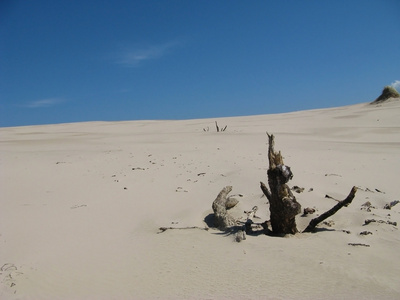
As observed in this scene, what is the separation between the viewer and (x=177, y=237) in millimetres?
4074

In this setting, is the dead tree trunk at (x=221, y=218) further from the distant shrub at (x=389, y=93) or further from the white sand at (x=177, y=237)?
the distant shrub at (x=389, y=93)

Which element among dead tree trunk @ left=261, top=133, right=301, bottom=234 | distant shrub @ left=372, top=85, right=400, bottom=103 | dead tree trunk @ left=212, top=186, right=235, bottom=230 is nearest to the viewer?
dead tree trunk @ left=261, top=133, right=301, bottom=234

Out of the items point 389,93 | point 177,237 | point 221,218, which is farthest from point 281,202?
point 389,93

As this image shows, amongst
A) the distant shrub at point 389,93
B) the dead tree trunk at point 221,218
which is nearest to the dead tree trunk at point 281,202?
the dead tree trunk at point 221,218

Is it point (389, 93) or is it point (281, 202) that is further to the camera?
point (389, 93)

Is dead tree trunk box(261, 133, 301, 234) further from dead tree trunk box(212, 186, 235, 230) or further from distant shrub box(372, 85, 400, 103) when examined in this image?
distant shrub box(372, 85, 400, 103)

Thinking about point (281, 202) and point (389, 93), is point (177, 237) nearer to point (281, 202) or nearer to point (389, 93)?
point (281, 202)

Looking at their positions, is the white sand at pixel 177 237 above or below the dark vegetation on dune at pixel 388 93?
below

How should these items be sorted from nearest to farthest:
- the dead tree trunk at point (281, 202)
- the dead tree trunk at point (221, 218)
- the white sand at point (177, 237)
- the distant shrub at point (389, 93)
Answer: the white sand at point (177, 237) → the dead tree trunk at point (281, 202) → the dead tree trunk at point (221, 218) → the distant shrub at point (389, 93)

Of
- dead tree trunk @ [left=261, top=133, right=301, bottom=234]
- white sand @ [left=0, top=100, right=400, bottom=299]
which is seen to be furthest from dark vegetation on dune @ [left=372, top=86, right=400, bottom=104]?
dead tree trunk @ [left=261, top=133, right=301, bottom=234]

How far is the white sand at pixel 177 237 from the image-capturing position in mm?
2965

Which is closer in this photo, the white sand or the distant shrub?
the white sand

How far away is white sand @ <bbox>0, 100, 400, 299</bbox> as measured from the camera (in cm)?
296

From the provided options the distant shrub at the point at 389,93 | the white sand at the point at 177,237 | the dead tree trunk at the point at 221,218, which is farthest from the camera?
the distant shrub at the point at 389,93
